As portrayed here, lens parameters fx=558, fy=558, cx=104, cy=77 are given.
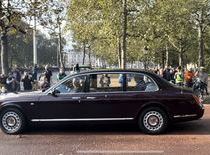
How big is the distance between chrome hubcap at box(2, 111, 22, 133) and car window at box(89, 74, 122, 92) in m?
1.91

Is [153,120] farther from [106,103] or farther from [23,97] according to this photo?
[23,97]

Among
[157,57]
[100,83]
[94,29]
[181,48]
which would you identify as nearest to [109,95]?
[100,83]

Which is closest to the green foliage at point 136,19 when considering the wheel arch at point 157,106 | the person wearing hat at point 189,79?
the person wearing hat at point 189,79

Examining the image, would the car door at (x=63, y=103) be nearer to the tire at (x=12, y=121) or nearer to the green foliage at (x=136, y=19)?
the tire at (x=12, y=121)


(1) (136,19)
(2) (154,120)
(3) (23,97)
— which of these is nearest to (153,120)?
(2) (154,120)

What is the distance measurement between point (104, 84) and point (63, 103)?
3.64ft

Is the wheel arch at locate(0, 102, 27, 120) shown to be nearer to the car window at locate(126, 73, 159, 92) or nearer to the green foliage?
the car window at locate(126, 73, 159, 92)

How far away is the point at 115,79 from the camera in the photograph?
13.4 m

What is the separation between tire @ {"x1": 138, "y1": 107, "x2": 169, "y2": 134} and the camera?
1312 centimetres

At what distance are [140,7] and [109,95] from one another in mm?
18440

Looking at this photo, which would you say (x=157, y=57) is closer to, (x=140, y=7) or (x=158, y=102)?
A: (x=140, y=7)

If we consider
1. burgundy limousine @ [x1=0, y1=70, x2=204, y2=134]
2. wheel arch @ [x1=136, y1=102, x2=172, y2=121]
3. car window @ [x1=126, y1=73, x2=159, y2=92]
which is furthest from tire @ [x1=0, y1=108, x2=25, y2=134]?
wheel arch @ [x1=136, y1=102, x2=172, y2=121]

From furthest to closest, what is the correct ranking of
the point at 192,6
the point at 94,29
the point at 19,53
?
the point at 19,53, the point at 192,6, the point at 94,29

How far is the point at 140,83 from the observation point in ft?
43.9
